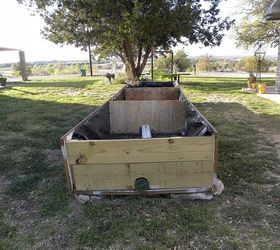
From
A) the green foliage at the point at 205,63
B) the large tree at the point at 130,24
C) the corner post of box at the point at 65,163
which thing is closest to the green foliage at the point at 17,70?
the large tree at the point at 130,24

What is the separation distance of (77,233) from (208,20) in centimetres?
1379

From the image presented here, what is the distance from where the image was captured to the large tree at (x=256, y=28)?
18.0m

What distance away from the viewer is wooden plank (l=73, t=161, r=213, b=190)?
294cm

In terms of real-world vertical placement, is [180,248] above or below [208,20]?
below

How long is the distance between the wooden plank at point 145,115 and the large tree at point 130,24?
709 centimetres

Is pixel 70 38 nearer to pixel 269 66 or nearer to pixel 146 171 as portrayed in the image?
pixel 146 171

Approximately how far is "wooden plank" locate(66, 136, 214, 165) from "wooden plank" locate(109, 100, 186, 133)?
2291 millimetres

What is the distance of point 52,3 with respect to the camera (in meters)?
13.8

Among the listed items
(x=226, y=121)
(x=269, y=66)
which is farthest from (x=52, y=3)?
(x=269, y=66)

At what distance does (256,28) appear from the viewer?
18594mm

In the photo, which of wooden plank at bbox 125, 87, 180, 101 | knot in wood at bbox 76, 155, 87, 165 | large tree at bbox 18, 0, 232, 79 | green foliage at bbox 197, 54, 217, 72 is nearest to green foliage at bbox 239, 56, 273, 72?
green foliage at bbox 197, 54, 217, 72

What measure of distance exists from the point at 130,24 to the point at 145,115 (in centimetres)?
747

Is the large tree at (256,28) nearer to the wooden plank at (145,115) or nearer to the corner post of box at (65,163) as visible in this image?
the wooden plank at (145,115)

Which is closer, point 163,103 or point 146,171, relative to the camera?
point 146,171
